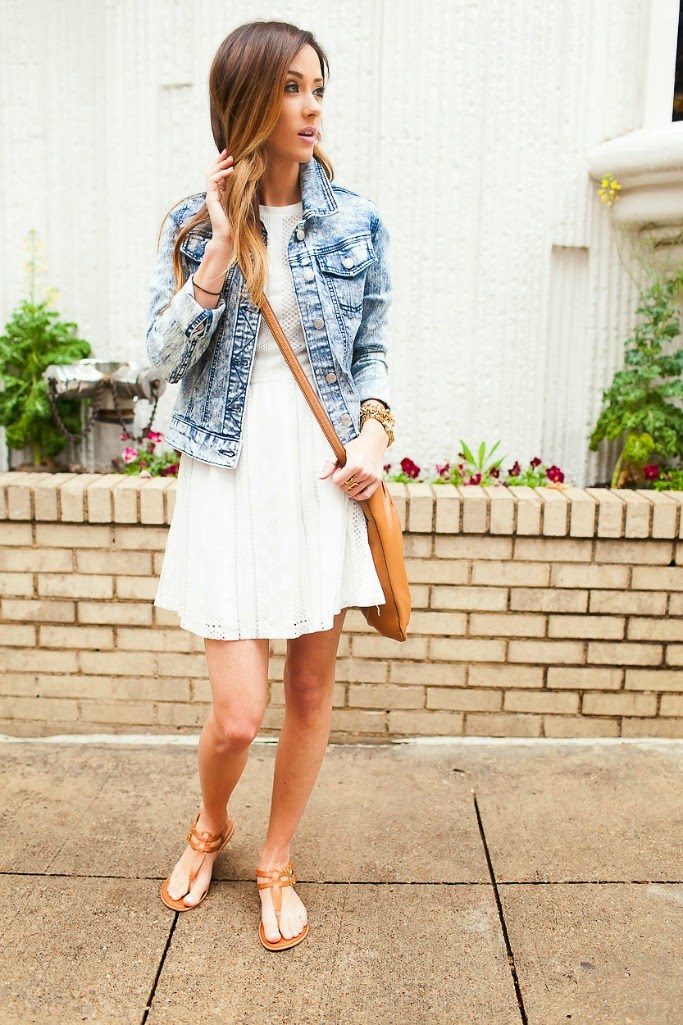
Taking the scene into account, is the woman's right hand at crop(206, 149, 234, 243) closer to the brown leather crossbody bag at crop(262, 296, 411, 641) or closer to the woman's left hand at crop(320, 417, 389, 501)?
the brown leather crossbody bag at crop(262, 296, 411, 641)

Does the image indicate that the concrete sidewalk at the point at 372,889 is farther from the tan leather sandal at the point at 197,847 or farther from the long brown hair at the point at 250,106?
the long brown hair at the point at 250,106

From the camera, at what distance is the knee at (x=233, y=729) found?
2295 millimetres

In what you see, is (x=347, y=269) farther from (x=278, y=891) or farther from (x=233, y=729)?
(x=278, y=891)

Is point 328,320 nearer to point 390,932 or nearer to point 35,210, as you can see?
point 390,932

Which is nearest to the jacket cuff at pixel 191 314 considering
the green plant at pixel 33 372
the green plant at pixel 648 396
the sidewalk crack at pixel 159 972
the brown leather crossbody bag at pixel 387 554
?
the brown leather crossbody bag at pixel 387 554

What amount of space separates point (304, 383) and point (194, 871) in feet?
4.22

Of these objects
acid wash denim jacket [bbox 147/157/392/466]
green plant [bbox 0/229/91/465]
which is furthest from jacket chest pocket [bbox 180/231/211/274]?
green plant [bbox 0/229/91/465]

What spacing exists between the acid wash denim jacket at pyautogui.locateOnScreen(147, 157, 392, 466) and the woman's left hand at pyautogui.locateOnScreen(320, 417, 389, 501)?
0.12ft

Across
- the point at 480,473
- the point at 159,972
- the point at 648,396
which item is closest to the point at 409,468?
the point at 480,473

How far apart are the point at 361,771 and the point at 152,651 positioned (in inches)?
33.0

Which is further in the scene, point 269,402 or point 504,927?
point 504,927

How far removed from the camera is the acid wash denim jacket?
218 cm

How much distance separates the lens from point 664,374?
3.68 meters

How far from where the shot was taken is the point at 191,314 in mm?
2111
